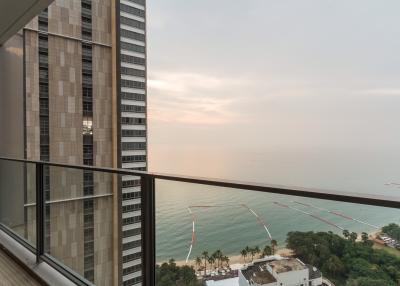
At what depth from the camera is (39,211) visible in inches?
109

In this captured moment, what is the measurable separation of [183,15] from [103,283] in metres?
9.06

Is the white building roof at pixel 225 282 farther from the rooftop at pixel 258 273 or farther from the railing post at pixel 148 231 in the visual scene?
the railing post at pixel 148 231

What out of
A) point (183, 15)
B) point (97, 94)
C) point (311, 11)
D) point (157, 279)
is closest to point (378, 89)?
point (311, 11)

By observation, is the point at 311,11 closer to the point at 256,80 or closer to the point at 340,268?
the point at 256,80

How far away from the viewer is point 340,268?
989 mm

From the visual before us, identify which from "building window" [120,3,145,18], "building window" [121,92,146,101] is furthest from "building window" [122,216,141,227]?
"building window" [120,3,145,18]

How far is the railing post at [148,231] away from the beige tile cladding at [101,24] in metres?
9.00

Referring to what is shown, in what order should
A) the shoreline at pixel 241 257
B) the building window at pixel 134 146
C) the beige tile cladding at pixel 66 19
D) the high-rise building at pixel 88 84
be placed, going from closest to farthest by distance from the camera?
the shoreline at pixel 241 257, the building window at pixel 134 146, the high-rise building at pixel 88 84, the beige tile cladding at pixel 66 19

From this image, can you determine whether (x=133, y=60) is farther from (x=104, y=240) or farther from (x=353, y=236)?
(x=353, y=236)

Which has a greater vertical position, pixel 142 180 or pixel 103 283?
pixel 142 180

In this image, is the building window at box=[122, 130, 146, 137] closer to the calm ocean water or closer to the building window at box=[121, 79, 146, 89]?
the building window at box=[121, 79, 146, 89]

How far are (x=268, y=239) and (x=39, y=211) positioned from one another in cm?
231

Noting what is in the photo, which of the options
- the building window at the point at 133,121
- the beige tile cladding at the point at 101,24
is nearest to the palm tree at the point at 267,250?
the building window at the point at 133,121

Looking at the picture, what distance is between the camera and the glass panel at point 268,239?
0.90 meters
